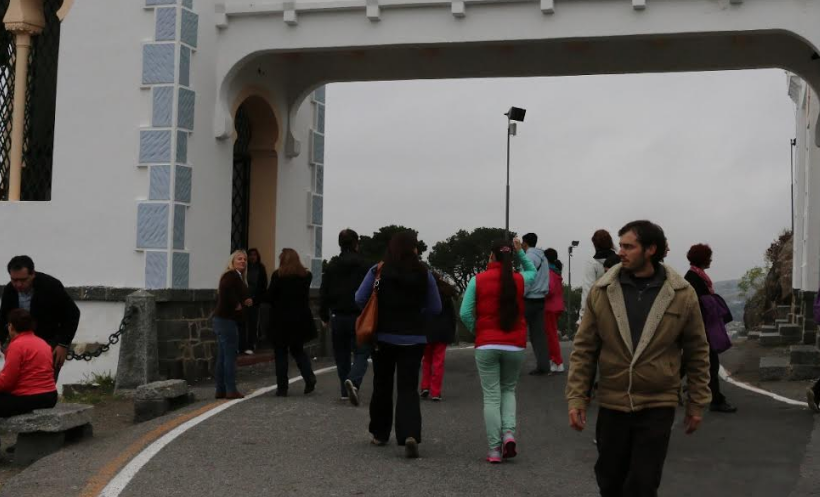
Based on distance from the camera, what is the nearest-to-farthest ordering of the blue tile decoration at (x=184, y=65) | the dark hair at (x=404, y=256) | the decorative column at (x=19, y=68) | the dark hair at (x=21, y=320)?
the dark hair at (x=404, y=256) < the dark hair at (x=21, y=320) < the blue tile decoration at (x=184, y=65) < the decorative column at (x=19, y=68)

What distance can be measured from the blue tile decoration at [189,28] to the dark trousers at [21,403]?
5980 millimetres

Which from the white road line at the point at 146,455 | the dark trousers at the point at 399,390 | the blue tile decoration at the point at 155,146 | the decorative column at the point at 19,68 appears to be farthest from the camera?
the decorative column at the point at 19,68

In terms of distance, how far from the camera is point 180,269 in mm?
14195

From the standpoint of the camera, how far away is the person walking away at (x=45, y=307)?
33.0 feet

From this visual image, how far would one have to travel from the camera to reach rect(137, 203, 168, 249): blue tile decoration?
14.0 meters

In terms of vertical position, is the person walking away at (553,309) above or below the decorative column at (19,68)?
below

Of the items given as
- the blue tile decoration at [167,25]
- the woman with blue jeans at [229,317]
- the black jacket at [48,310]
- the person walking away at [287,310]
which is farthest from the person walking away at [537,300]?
the black jacket at [48,310]

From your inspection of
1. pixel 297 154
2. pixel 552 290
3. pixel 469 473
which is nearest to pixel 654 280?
pixel 469 473

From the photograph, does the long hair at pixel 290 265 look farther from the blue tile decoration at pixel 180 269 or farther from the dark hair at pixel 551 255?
the dark hair at pixel 551 255

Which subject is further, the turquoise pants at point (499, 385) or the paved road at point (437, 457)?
the turquoise pants at point (499, 385)

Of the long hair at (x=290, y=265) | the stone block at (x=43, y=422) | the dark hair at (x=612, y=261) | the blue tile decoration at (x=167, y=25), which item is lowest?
the stone block at (x=43, y=422)

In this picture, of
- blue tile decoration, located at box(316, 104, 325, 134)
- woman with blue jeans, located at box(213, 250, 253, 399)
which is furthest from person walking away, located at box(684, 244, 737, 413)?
blue tile decoration, located at box(316, 104, 325, 134)

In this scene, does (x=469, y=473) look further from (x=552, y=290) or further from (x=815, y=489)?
(x=552, y=290)

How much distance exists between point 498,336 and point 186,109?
719 cm
